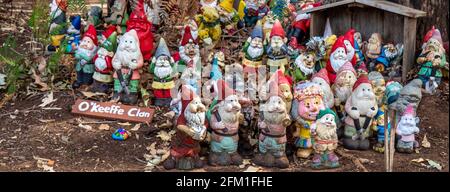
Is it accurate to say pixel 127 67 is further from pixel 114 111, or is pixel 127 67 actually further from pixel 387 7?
pixel 387 7

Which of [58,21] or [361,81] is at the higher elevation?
[58,21]

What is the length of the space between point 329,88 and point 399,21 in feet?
4.86

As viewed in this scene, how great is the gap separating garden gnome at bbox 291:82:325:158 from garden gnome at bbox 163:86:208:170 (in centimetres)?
71

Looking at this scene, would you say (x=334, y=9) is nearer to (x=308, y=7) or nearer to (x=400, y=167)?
(x=308, y=7)

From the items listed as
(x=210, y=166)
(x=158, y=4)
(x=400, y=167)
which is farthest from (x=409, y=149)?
(x=158, y=4)

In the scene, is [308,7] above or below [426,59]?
above

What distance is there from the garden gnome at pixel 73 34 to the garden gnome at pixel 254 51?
172 cm

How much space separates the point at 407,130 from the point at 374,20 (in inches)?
69.5

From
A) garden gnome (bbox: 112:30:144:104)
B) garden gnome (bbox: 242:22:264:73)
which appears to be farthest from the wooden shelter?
garden gnome (bbox: 112:30:144:104)

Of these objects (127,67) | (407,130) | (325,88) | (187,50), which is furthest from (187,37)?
(407,130)

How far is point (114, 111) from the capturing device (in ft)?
19.9

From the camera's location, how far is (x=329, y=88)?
5.52 meters

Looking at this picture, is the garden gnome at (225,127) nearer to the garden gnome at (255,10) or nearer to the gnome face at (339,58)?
the gnome face at (339,58)

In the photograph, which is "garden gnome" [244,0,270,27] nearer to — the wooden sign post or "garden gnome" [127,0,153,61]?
"garden gnome" [127,0,153,61]
